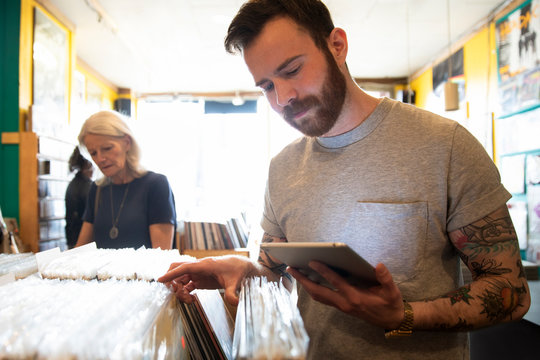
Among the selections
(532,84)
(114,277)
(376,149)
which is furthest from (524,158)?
(114,277)

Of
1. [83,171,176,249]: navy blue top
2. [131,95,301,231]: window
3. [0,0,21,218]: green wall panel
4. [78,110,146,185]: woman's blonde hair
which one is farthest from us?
[131,95,301,231]: window

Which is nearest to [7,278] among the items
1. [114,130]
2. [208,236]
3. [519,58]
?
[114,130]

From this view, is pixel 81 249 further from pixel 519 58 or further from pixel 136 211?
pixel 519 58

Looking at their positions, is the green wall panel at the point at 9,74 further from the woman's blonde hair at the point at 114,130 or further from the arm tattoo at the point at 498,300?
the arm tattoo at the point at 498,300

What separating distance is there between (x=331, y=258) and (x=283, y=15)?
2.33ft

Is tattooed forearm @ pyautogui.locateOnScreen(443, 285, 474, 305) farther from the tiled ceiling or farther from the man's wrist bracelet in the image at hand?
the tiled ceiling

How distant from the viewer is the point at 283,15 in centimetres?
97

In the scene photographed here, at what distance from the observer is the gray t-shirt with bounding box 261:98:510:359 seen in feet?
2.82

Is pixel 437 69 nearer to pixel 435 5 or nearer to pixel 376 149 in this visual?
pixel 435 5

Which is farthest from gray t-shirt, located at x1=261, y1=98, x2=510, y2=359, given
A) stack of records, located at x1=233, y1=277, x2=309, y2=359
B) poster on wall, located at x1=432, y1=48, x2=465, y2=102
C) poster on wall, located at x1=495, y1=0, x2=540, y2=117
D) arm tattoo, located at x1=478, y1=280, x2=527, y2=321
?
poster on wall, located at x1=432, y1=48, x2=465, y2=102

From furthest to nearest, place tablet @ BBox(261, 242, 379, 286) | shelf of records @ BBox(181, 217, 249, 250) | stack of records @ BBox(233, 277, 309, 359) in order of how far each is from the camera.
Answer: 1. shelf of records @ BBox(181, 217, 249, 250)
2. tablet @ BBox(261, 242, 379, 286)
3. stack of records @ BBox(233, 277, 309, 359)

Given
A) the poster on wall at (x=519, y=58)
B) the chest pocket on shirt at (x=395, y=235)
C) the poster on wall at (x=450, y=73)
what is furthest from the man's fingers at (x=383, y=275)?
the poster on wall at (x=450, y=73)

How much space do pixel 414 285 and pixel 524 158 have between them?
3.80m

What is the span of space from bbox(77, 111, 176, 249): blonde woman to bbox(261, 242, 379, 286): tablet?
1132 mm
